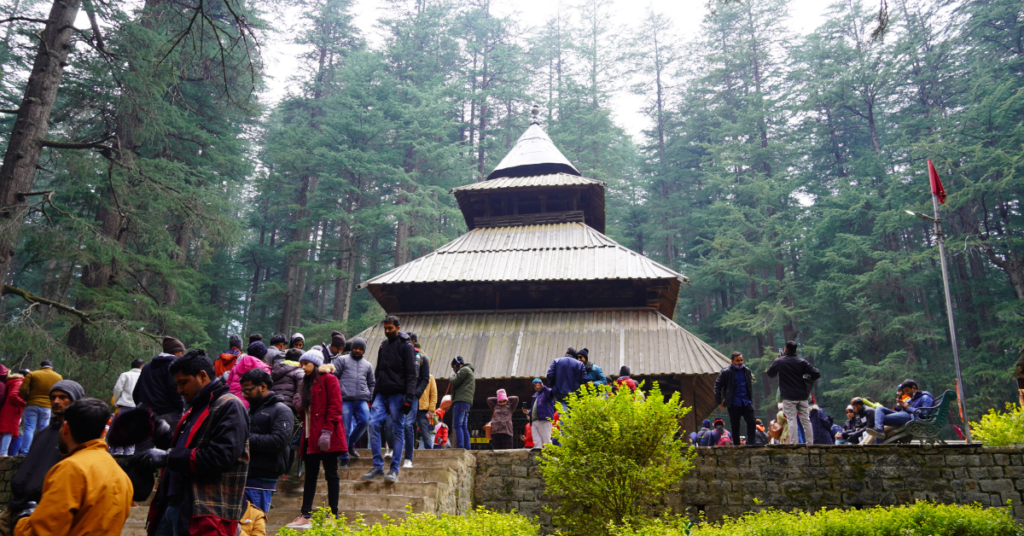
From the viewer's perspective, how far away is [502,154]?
35438 millimetres

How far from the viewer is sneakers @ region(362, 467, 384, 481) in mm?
6738

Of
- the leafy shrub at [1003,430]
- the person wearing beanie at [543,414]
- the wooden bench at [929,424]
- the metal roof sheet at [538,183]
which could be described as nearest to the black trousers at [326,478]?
the person wearing beanie at [543,414]

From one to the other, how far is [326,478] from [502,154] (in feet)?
102

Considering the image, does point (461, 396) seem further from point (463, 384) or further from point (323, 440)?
point (323, 440)

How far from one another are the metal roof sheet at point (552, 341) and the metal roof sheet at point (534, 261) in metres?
1.11

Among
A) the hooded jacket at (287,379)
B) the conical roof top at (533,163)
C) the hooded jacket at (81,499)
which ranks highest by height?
the conical roof top at (533,163)

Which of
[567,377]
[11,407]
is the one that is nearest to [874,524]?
[567,377]

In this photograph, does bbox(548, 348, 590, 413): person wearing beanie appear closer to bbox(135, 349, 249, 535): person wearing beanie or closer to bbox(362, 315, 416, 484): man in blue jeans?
bbox(362, 315, 416, 484): man in blue jeans

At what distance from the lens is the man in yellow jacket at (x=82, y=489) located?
8.90 ft

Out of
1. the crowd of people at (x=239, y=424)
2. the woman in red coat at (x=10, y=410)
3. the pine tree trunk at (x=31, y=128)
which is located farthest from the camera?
the pine tree trunk at (x=31, y=128)

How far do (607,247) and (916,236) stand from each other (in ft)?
68.4

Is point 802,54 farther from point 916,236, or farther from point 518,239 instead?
point 518,239

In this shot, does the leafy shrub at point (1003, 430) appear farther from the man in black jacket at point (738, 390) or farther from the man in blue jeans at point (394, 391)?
the man in blue jeans at point (394, 391)

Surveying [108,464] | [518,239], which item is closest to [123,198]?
[518,239]
